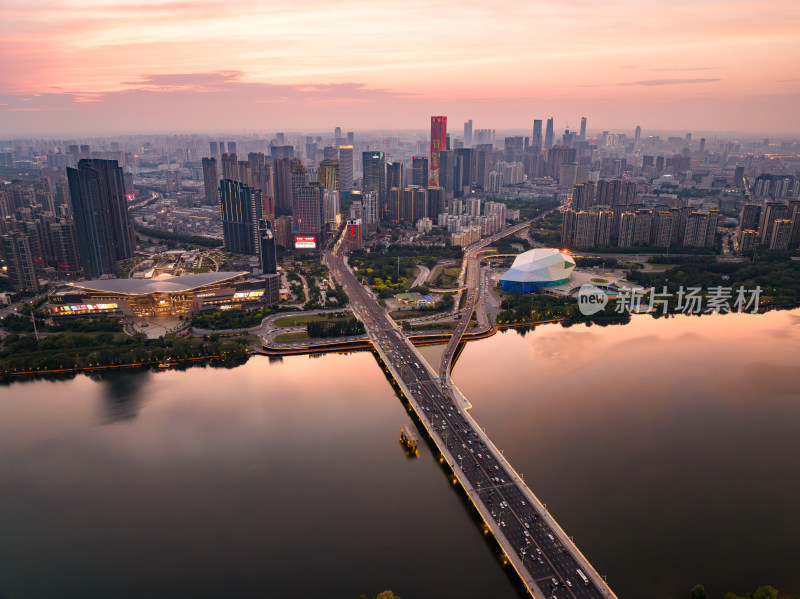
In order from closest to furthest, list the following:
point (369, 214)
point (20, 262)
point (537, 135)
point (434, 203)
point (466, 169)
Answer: point (20, 262)
point (369, 214)
point (434, 203)
point (466, 169)
point (537, 135)

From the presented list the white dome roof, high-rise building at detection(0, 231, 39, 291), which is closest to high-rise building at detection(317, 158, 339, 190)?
the white dome roof

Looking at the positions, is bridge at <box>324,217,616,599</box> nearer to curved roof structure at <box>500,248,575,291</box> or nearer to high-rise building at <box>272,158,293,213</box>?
curved roof structure at <box>500,248,575,291</box>

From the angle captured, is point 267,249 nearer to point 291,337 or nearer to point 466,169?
point 291,337

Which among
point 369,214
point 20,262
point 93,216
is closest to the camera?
point 20,262

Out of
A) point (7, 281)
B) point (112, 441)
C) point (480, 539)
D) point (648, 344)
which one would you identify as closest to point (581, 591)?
point (480, 539)

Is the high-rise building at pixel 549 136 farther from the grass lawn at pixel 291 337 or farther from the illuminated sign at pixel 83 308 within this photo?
the illuminated sign at pixel 83 308

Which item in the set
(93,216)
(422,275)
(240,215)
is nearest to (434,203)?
(422,275)
